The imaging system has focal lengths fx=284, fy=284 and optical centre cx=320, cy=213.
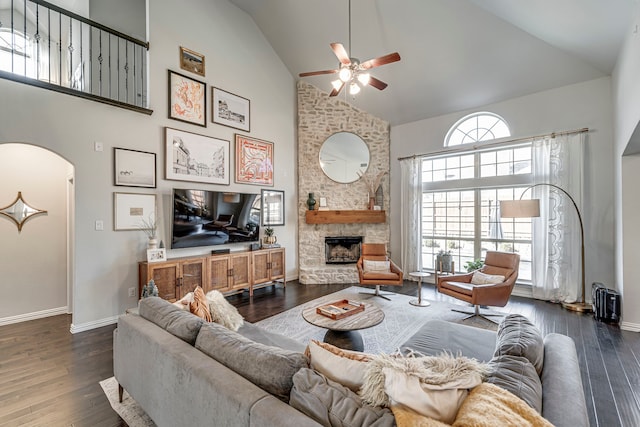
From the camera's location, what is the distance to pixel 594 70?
4.16m

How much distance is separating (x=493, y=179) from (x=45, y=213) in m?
7.18

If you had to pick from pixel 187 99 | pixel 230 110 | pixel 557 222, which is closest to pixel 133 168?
pixel 187 99

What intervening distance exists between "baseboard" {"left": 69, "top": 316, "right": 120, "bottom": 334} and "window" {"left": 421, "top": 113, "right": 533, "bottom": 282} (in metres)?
5.56

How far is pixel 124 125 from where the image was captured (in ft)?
12.8

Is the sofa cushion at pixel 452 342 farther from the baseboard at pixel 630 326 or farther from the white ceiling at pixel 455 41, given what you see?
the white ceiling at pixel 455 41

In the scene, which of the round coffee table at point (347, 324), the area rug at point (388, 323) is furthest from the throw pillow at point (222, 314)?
the area rug at point (388, 323)

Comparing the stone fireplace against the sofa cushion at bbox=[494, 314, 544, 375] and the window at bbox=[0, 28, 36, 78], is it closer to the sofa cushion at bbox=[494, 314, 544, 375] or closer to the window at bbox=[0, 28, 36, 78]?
the sofa cushion at bbox=[494, 314, 544, 375]

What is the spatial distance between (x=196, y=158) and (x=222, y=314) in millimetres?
3108

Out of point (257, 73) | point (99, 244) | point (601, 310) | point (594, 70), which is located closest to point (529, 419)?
point (601, 310)

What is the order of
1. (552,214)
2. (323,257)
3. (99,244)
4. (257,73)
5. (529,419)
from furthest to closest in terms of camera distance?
(323,257), (257,73), (552,214), (99,244), (529,419)

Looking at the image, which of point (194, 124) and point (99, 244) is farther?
point (194, 124)

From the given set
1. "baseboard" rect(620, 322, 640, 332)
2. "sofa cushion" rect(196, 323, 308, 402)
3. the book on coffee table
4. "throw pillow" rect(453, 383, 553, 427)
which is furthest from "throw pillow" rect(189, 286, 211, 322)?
"baseboard" rect(620, 322, 640, 332)

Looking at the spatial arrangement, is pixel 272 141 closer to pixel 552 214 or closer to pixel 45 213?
pixel 45 213

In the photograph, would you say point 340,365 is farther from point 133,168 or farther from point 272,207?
point 272,207
